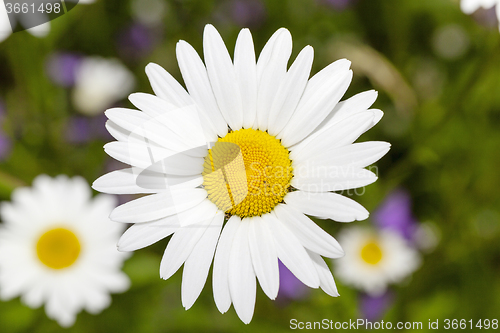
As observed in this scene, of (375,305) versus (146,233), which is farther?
(375,305)

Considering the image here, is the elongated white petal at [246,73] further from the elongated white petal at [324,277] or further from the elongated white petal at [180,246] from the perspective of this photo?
the elongated white petal at [324,277]

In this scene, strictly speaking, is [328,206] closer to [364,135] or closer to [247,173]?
[247,173]

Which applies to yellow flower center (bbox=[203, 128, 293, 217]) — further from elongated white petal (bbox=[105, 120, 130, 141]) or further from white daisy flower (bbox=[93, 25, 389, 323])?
elongated white petal (bbox=[105, 120, 130, 141])

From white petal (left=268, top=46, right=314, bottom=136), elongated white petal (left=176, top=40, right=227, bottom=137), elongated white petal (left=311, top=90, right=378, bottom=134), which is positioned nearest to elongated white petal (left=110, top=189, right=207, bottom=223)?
elongated white petal (left=176, top=40, right=227, bottom=137)

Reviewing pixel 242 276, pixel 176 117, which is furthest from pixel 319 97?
pixel 242 276

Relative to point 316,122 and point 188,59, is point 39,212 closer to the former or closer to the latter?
point 188,59

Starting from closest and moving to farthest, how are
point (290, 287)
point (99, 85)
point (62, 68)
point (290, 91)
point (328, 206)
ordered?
1. point (328, 206)
2. point (290, 91)
3. point (290, 287)
4. point (62, 68)
5. point (99, 85)
